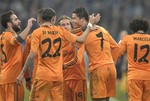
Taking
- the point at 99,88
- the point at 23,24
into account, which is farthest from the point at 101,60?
the point at 23,24

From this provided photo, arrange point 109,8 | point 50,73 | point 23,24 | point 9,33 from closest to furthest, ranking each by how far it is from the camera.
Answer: point 50,73, point 9,33, point 23,24, point 109,8

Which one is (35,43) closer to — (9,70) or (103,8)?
(9,70)

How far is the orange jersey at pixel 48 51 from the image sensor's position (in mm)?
15789

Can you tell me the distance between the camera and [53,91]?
52.5ft

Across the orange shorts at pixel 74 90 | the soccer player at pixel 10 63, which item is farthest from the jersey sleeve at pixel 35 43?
the orange shorts at pixel 74 90

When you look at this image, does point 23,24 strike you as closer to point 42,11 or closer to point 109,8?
point 109,8

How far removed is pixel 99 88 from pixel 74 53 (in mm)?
1224

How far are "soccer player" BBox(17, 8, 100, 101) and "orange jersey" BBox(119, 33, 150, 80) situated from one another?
A: 6.70 feet

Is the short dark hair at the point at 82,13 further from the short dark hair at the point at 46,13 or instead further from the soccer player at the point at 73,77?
the short dark hair at the point at 46,13

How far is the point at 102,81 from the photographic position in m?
17.0

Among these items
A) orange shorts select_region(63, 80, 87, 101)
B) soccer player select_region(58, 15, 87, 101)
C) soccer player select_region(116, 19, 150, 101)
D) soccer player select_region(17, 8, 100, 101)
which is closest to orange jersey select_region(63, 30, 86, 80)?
soccer player select_region(58, 15, 87, 101)

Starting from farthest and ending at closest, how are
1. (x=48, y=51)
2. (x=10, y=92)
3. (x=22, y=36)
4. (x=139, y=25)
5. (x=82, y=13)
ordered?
(x=139, y=25) < (x=82, y=13) < (x=10, y=92) < (x=22, y=36) < (x=48, y=51)

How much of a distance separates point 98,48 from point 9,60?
6.74 feet

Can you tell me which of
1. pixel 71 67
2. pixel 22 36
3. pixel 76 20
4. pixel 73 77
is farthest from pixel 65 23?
pixel 22 36
